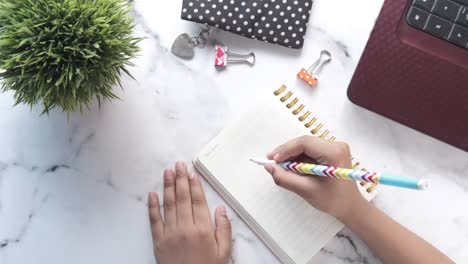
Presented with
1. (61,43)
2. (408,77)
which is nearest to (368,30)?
(408,77)

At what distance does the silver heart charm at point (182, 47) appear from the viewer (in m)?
0.66

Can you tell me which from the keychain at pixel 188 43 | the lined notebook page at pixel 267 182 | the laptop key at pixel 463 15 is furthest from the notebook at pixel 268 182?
the laptop key at pixel 463 15

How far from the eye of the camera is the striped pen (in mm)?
424

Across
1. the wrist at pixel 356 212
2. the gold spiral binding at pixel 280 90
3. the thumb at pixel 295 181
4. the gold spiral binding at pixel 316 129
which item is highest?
the gold spiral binding at pixel 280 90

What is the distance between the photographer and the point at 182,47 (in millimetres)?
662

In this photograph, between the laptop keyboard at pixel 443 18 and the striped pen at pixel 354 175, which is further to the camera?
the laptop keyboard at pixel 443 18

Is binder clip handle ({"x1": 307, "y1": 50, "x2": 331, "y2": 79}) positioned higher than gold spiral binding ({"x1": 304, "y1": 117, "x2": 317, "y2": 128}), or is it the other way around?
binder clip handle ({"x1": 307, "y1": 50, "x2": 331, "y2": 79})

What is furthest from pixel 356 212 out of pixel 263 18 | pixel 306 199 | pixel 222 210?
Answer: pixel 263 18

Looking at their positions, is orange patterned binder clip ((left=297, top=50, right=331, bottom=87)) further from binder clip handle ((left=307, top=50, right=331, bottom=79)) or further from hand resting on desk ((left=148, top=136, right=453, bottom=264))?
hand resting on desk ((left=148, top=136, right=453, bottom=264))

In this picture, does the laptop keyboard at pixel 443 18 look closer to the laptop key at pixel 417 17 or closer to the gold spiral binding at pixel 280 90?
the laptop key at pixel 417 17

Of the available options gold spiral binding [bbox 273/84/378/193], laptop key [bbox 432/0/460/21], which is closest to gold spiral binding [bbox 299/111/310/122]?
gold spiral binding [bbox 273/84/378/193]

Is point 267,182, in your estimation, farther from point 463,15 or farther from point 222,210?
point 463,15

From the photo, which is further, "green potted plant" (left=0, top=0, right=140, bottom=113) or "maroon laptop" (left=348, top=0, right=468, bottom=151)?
"maroon laptop" (left=348, top=0, right=468, bottom=151)

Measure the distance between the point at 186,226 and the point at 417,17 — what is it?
416 mm
